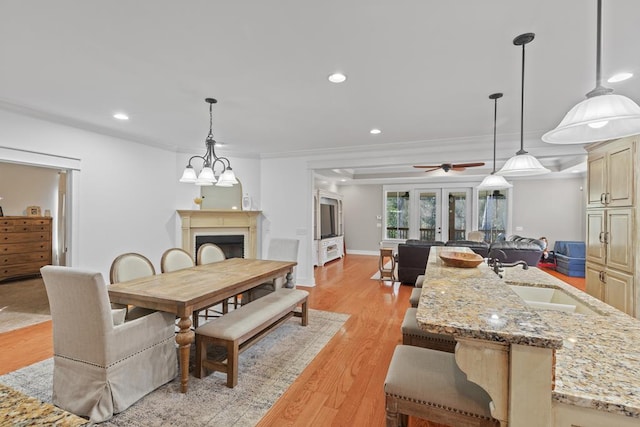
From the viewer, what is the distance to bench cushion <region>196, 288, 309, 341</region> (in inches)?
90.2

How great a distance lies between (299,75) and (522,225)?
7.94 m

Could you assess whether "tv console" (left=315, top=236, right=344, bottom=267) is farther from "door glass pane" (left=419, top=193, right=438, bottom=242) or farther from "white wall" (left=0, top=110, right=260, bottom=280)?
"white wall" (left=0, top=110, right=260, bottom=280)

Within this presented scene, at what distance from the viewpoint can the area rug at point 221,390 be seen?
75.0 inches

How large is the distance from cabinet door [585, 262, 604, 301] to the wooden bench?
3.41m

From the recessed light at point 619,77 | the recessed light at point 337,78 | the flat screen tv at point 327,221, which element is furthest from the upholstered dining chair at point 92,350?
the flat screen tv at point 327,221

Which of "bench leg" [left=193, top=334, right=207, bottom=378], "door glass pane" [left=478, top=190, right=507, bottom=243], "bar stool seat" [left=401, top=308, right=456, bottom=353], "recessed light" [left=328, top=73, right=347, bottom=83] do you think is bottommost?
"bench leg" [left=193, top=334, right=207, bottom=378]

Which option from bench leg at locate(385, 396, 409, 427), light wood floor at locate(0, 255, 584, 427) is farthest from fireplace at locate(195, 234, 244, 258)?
bench leg at locate(385, 396, 409, 427)

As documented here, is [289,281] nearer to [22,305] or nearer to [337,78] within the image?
[337,78]

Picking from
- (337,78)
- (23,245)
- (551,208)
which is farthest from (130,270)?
(551,208)

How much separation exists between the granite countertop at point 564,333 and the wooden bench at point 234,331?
61.4 inches

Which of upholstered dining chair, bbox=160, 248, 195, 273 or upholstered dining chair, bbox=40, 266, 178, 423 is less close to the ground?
upholstered dining chair, bbox=160, 248, 195, 273

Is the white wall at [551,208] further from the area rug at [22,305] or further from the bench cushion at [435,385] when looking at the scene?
the area rug at [22,305]

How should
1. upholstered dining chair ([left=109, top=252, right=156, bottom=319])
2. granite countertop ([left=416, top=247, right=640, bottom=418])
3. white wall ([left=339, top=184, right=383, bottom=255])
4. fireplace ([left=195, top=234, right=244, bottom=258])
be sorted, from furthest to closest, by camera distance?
white wall ([left=339, top=184, right=383, bottom=255]) < fireplace ([left=195, top=234, right=244, bottom=258]) < upholstered dining chair ([left=109, top=252, right=156, bottom=319]) < granite countertop ([left=416, top=247, right=640, bottom=418])

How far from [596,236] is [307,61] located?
12.1ft
